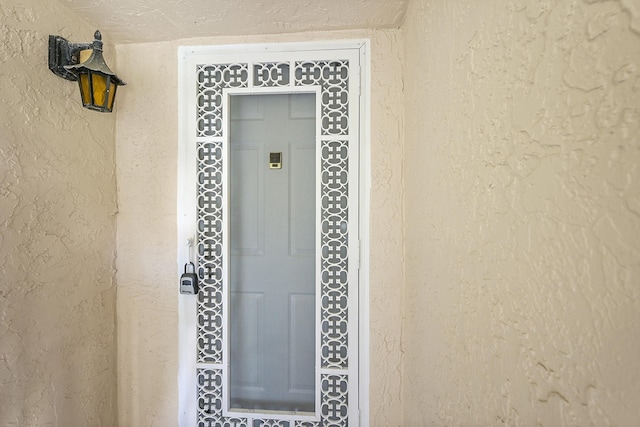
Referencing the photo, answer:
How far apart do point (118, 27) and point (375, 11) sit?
44.5 inches

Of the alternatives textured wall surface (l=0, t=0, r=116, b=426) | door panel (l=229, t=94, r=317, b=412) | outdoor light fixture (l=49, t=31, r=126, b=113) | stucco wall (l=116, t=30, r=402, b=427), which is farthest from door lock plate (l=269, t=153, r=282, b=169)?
textured wall surface (l=0, t=0, r=116, b=426)

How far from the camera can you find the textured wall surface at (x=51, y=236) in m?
0.85

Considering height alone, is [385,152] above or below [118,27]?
below

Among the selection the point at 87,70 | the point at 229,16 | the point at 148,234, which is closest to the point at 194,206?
the point at 148,234

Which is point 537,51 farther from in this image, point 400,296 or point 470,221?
point 400,296

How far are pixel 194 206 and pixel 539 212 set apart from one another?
4.16 ft

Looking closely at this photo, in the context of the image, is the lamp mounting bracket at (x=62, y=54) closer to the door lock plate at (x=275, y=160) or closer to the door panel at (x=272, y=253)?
the door panel at (x=272, y=253)

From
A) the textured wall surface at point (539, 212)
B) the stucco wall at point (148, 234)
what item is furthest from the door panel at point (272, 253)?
the textured wall surface at point (539, 212)

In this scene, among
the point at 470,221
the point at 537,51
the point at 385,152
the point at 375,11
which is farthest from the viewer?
the point at 385,152

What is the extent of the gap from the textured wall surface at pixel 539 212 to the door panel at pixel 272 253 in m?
0.68

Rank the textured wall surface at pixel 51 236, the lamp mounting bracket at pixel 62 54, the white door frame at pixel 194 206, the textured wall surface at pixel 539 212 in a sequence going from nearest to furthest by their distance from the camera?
1. the textured wall surface at pixel 539 212
2. the textured wall surface at pixel 51 236
3. the lamp mounting bracket at pixel 62 54
4. the white door frame at pixel 194 206

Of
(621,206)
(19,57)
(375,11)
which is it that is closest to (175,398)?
(19,57)

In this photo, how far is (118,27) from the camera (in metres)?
1.15

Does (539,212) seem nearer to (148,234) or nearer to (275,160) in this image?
(275,160)
